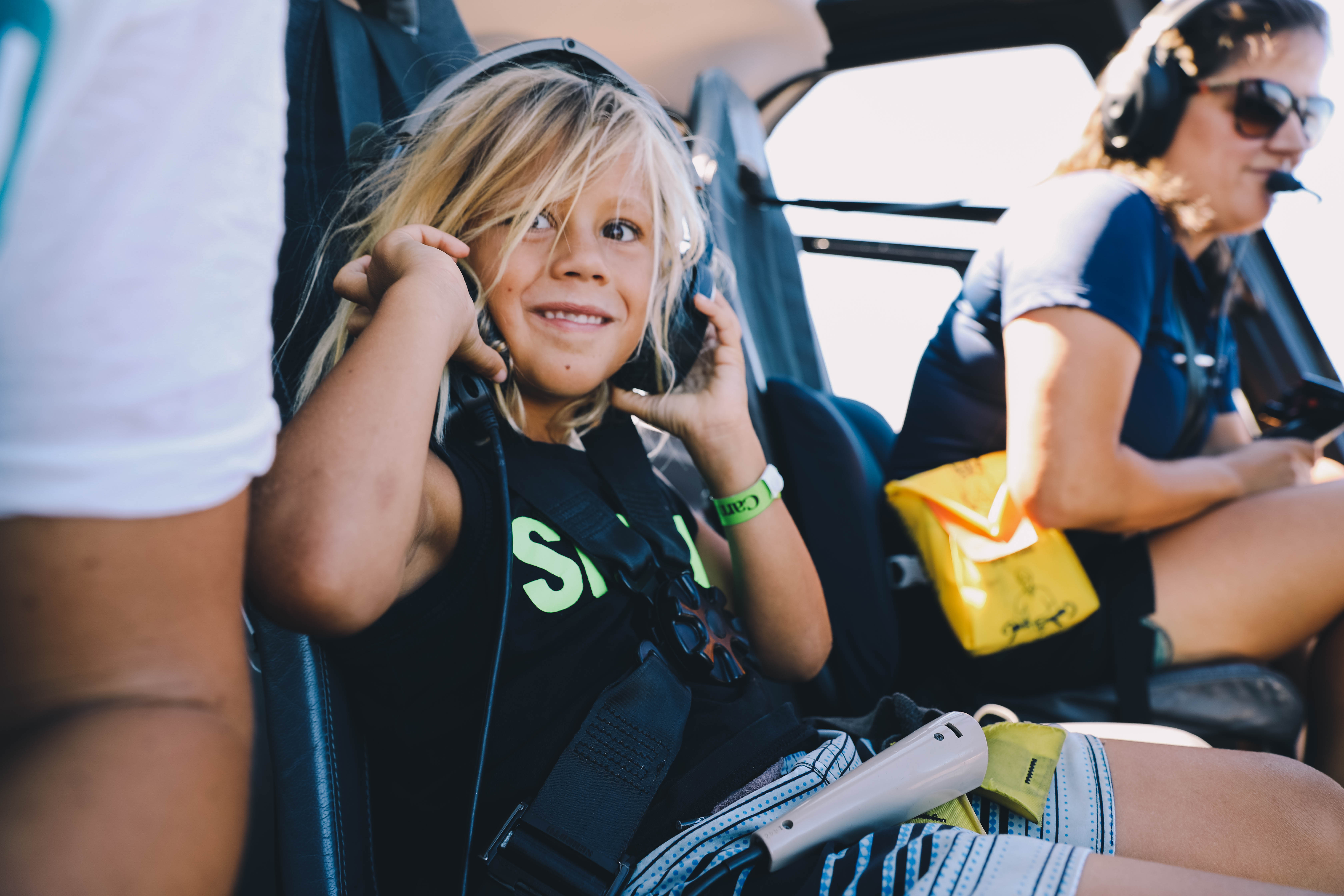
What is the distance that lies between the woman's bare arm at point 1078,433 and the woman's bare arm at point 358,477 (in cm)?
78

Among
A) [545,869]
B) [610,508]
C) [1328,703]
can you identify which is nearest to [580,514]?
[610,508]

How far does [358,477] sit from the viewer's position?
518 millimetres

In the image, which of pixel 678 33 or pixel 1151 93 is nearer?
pixel 1151 93

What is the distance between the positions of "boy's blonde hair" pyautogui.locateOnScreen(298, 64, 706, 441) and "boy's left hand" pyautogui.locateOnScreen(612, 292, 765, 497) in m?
0.10

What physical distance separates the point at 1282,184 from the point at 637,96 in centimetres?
101

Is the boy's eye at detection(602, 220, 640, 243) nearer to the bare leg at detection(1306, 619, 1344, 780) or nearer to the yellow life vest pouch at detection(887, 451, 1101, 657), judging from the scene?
the yellow life vest pouch at detection(887, 451, 1101, 657)

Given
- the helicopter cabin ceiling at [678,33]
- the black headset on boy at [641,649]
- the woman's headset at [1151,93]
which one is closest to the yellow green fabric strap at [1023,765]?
the black headset on boy at [641,649]

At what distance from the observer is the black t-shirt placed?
2.22 feet

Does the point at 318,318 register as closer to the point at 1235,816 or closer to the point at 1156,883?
the point at 1156,883

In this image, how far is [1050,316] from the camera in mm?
1074

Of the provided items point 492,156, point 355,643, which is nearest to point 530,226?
point 492,156

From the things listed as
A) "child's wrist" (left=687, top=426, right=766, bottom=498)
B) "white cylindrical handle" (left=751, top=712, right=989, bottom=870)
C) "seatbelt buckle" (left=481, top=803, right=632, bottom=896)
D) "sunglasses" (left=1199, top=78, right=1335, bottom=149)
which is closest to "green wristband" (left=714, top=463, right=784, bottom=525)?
"child's wrist" (left=687, top=426, right=766, bottom=498)

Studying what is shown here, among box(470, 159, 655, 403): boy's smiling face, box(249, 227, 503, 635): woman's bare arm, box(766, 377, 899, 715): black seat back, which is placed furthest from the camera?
box(766, 377, 899, 715): black seat back

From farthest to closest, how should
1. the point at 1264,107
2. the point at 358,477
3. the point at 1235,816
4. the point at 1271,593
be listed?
the point at 1264,107 → the point at 1271,593 → the point at 1235,816 → the point at 358,477
